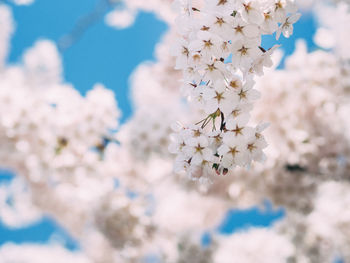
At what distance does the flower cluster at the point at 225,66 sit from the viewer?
0.79 meters

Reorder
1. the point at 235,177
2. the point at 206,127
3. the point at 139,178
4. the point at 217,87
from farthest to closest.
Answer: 1. the point at 139,178
2. the point at 235,177
3. the point at 206,127
4. the point at 217,87

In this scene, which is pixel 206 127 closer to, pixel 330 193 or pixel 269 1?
pixel 269 1

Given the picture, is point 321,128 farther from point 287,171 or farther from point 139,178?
point 139,178

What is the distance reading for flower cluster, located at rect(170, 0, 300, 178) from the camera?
792 millimetres

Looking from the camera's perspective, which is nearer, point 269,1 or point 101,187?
point 269,1

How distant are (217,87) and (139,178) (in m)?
4.04

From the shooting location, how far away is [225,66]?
2.72 ft

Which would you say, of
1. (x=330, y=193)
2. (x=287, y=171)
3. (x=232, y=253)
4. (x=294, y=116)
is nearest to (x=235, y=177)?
(x=287, y=171)

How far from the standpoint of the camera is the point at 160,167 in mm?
5145

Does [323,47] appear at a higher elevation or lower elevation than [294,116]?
higher

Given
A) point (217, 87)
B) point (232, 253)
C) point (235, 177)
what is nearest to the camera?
point (217, 87)

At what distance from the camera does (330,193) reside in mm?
4863

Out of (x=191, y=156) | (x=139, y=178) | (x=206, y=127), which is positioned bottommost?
(x=191, y=156)

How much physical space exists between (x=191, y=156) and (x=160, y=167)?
4.30m
